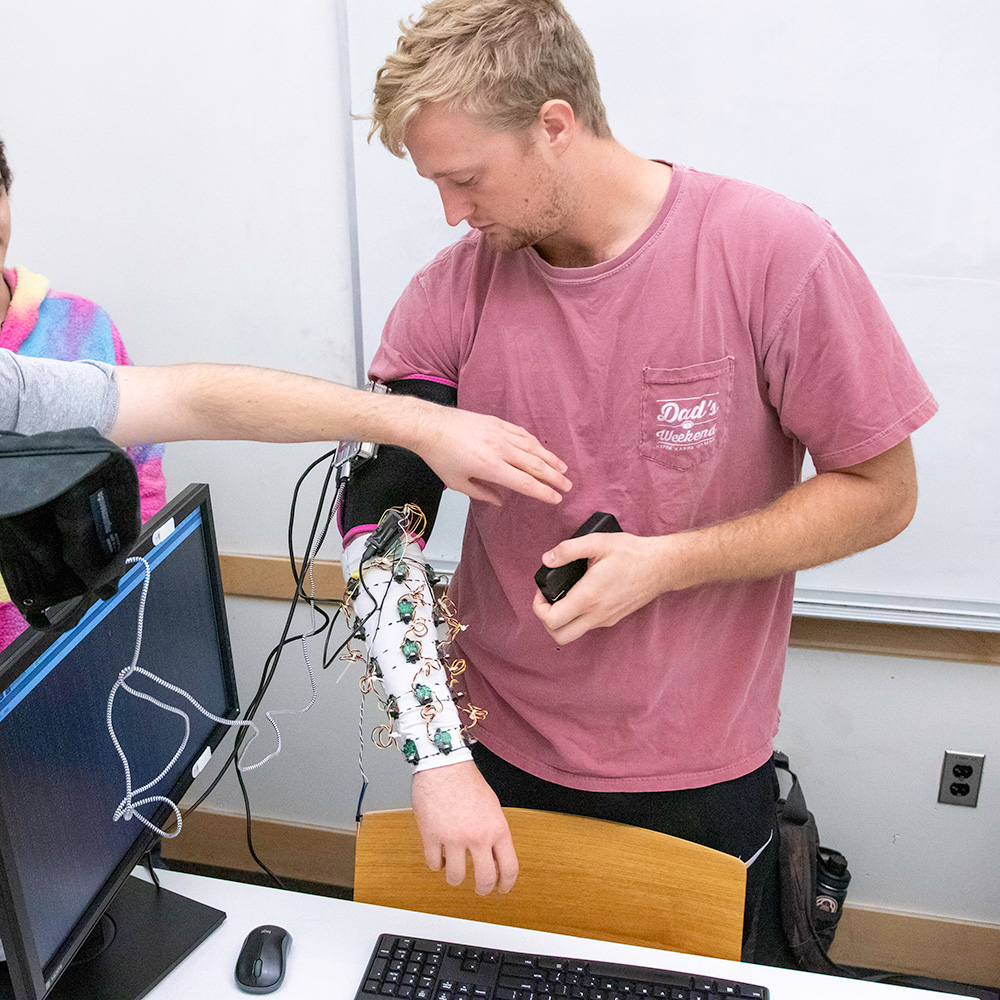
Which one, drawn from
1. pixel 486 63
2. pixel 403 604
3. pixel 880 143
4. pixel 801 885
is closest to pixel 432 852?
pixel 403 604

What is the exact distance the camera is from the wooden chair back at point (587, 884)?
3.53 feet

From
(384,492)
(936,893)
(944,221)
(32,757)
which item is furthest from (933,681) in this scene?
(32,757)

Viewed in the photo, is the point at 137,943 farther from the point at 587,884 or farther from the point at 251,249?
the point at 251,249

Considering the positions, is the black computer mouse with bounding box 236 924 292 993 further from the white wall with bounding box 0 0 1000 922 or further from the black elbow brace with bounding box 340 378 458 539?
the white wall with bounding box 0 0 1000 922

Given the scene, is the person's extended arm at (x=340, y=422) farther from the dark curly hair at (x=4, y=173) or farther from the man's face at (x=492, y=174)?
the dark curly hair at (x=4, y=173)

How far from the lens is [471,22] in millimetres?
992

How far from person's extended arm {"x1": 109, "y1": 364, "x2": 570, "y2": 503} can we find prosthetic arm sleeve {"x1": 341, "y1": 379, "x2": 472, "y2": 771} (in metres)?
0.13

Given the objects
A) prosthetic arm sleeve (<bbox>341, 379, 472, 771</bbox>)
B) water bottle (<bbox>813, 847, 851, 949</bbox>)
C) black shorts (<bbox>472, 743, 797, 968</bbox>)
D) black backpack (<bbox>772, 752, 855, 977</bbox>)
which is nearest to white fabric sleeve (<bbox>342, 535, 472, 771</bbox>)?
prosthetic arm sleeve (<bbox>341, 379, 472, 771</bbox>)

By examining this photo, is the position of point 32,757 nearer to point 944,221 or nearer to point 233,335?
point 233,335

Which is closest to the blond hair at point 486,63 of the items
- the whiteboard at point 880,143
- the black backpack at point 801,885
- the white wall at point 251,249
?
the whiteboard at point 880,143

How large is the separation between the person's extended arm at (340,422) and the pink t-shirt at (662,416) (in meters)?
0.13

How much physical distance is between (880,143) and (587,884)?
124 cm

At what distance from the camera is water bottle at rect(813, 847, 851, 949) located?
6.05 ft

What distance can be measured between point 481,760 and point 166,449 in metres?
1.09
